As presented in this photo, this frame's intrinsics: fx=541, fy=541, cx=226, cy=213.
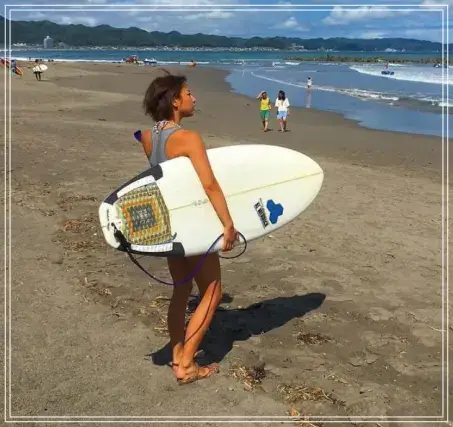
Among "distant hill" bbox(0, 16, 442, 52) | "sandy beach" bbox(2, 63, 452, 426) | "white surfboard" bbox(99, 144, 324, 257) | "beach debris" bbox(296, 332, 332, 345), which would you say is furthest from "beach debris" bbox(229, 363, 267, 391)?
"distant hill" bbox(0, 16, 442, 52)

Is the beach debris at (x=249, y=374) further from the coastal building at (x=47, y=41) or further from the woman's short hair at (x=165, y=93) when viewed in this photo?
the coastal building at (x=47, y=41)

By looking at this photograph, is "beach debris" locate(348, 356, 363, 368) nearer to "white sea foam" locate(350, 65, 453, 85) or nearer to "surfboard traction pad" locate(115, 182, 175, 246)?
"surfboard traction pad" locate(115, 182, 175, 246)

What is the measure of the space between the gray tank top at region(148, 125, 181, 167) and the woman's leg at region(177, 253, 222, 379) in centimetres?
67

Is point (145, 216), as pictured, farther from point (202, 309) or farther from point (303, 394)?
point (303, 394)

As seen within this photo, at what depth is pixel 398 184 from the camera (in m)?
9.66

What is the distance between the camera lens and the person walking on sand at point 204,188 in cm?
318

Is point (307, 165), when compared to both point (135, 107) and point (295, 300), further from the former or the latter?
point (135, 107)

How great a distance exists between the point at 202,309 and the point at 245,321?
3.46 feet

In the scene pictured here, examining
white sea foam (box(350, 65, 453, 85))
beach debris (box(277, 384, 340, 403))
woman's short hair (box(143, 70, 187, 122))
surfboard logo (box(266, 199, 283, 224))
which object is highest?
woman's short hair (box(143, 70, 187, 122))

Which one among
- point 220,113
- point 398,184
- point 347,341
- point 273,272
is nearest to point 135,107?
point 220,113

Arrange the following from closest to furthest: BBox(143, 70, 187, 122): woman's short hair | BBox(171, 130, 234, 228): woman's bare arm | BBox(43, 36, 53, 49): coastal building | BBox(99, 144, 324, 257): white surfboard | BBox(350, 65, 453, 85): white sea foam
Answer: BBox(171, 130, 234, 228): woman's bare arm
BBox(143, 70, 187, 122): woman's short hair
BBox(99, 144, 324, 257): white surfboard
BBox(350, 65, 453, 85): white sea foam
BBox(43, 36, 53, 49): coastal building

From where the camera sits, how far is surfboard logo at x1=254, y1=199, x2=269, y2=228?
386cm

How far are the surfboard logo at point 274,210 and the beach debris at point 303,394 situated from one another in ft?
3.81

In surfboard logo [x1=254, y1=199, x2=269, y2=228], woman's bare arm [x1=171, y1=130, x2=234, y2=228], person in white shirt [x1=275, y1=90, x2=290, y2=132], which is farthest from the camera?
person in white shirt [x1=275, y1=90, x2=290, y2=132]
